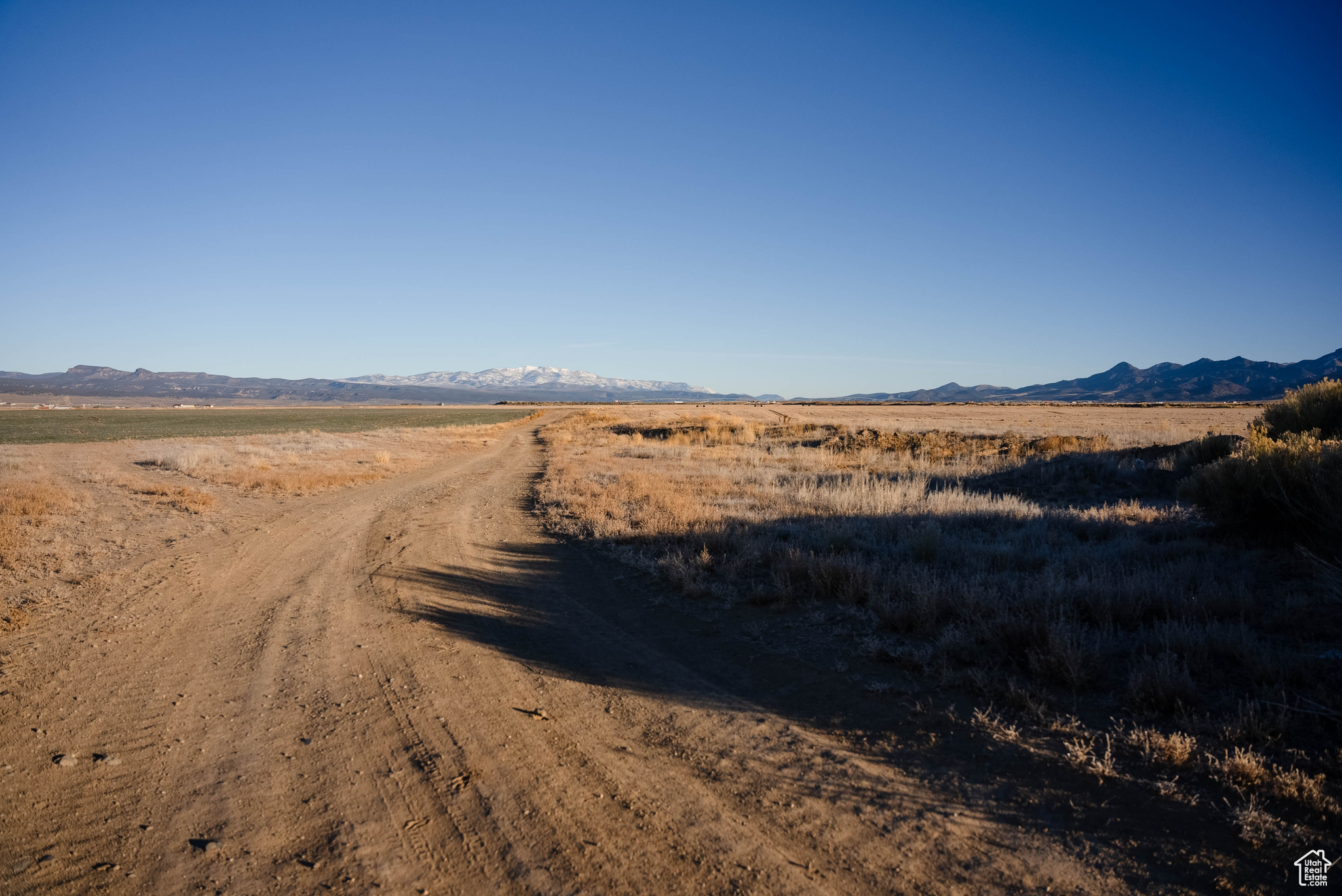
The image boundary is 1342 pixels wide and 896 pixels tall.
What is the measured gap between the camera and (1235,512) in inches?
358

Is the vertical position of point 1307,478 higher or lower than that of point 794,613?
higher

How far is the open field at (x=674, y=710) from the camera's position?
11.0 ft

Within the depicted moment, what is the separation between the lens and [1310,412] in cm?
1340

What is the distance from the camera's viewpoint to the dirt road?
10.8 ft

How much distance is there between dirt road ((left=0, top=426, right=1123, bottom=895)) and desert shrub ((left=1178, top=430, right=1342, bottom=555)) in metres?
7.12

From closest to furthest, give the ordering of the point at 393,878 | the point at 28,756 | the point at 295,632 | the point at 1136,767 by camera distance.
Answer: the point at 393,878, the point at 1136,767, the point at 28,756, the point at 295,632

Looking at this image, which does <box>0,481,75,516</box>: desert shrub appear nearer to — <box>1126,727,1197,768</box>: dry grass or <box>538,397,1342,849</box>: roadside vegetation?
<box>538,397,1342,849</box>: roadside vegetation

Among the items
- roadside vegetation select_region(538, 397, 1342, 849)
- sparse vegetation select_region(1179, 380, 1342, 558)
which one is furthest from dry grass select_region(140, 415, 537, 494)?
sparse vegetation select_region(1179, 380, 1342, 558)

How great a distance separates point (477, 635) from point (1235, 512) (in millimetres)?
10765

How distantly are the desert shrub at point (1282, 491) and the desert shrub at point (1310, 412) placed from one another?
14.7 feet

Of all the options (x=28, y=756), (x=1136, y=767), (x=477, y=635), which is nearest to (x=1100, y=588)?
(x=1136, y=767)

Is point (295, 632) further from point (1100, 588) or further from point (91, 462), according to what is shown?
point (91, 462)

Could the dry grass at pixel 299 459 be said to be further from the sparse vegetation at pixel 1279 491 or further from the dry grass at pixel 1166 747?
the sparse vegetation at pixel 1279 491

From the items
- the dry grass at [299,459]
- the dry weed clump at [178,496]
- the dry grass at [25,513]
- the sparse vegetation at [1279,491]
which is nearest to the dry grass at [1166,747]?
Result: the sparse vegetation at [1279,491]
